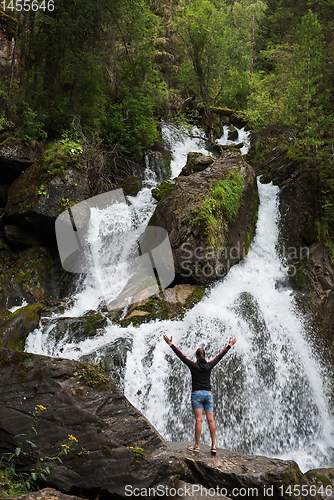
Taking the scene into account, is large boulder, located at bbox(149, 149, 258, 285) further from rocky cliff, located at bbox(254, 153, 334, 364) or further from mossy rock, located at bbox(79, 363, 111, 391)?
mossy rock, located at bbox(79, 363, 111, 391)

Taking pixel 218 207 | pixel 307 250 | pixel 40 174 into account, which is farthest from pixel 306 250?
pixel 40 174

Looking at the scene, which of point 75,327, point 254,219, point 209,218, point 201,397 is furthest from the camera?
point 254,219

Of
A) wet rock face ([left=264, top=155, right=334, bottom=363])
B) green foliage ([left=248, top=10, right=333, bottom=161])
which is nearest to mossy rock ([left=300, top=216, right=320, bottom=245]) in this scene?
wet rock face ([left=264, top=155, right=334, bottom=363])

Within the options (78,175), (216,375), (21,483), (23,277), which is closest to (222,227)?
(216,375)

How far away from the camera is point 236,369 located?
7.28 meters

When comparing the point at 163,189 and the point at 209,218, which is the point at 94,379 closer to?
the point at 209,218

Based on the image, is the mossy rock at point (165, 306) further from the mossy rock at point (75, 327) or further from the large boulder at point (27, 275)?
the large boulder at point (27, 275)

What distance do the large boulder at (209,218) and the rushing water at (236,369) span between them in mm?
841

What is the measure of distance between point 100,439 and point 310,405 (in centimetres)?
551

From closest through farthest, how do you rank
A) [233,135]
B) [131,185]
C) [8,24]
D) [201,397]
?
1. [201,397]
2. [8,24]
3. [131,185]
4. [233,135]

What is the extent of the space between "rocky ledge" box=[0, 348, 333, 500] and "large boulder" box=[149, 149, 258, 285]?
5.14m

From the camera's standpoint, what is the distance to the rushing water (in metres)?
6.61

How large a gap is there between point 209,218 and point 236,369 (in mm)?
4191

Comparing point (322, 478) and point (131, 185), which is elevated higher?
point (131, 185)
